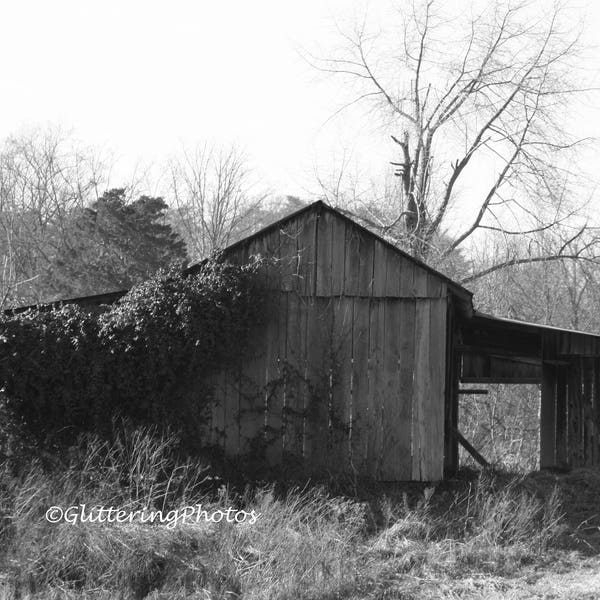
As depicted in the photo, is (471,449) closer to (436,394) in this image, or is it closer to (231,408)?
(436,394)

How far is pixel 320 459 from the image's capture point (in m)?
11.9

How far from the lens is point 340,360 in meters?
12.0

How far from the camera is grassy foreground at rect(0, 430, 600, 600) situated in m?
8.07

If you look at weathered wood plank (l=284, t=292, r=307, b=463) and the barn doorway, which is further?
the barn doorway

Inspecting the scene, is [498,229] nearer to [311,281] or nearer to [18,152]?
[311,281]

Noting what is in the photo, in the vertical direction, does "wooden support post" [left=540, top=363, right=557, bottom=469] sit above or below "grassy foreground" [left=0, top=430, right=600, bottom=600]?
above

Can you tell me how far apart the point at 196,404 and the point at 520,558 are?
477 centimetres

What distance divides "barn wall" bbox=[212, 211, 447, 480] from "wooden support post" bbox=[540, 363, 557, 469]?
3956mm

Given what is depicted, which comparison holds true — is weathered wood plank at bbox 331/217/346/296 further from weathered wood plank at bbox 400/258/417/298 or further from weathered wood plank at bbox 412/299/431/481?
weathered wood plank at bbox 412/299/431/481

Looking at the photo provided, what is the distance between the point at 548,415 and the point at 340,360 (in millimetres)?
5257

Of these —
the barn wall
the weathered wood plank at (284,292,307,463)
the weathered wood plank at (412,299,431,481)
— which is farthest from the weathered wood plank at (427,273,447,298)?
the weathered wood plank at (284,292,307,463)

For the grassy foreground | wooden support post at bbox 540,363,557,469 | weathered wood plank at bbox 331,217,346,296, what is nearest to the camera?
the grassy foreground

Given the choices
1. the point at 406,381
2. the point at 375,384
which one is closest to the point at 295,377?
the point at 375,384

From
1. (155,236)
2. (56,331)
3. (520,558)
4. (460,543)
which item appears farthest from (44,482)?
(155,236)
